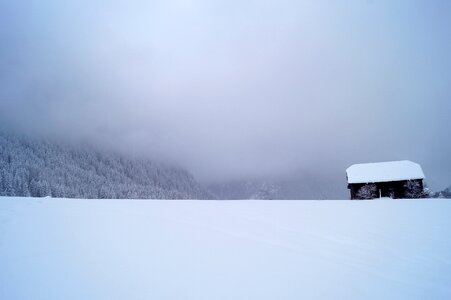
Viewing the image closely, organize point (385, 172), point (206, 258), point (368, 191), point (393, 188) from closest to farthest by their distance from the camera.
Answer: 1. point (206, 258)
2. point (393, 188)
3. point (368, 191)
4. point (385, 172)

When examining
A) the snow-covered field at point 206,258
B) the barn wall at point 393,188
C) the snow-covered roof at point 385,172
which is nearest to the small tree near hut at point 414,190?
the barn wall at point 393,188

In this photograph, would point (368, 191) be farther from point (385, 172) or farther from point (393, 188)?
point (385, 172)

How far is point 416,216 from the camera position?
1205 cm

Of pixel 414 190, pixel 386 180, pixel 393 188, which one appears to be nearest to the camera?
pixel 414 190

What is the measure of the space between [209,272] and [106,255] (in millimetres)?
1983

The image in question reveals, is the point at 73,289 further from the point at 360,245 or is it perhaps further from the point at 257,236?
the point at 360,245

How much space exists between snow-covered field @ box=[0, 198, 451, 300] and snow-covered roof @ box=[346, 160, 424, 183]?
3831 centimetres

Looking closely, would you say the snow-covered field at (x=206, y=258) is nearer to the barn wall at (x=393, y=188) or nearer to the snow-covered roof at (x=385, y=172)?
the snow-covered roof at (x=385, y=172)

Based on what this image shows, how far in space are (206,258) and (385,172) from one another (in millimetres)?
45776

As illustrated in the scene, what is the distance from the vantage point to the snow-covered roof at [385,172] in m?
43.4

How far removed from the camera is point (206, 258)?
580 centimetres

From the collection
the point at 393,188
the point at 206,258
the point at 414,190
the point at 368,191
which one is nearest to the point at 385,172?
the point at 393,188

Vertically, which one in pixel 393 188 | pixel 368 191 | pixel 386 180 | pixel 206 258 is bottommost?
pixel 368 191

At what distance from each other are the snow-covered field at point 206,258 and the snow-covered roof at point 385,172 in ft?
126
